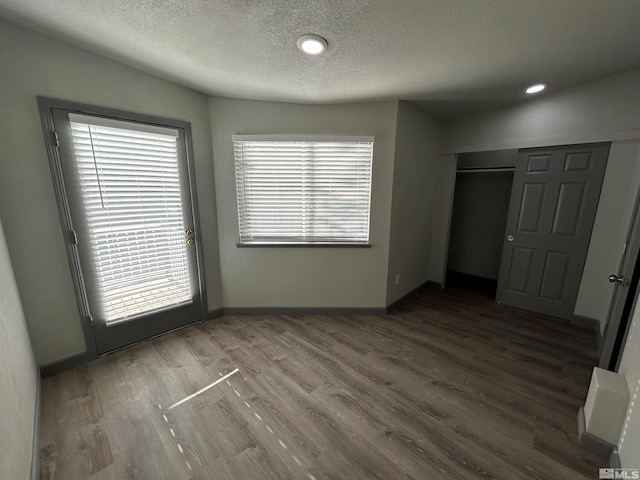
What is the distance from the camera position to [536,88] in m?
2.43

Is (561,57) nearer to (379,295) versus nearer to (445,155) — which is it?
(445,155)

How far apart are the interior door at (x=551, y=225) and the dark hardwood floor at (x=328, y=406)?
1.63 ft

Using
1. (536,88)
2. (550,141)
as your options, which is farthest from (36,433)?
(550,141)

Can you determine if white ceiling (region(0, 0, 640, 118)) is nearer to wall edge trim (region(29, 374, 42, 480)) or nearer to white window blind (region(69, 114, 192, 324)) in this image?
white window blind (region(69, 114, 192, 324))

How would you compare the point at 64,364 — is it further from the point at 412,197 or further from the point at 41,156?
the point at 412,197

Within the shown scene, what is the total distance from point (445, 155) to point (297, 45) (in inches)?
109

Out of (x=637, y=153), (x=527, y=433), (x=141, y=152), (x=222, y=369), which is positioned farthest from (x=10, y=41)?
(x=637, y=153)

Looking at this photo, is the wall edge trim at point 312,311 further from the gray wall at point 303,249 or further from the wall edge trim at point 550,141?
the wall edge trim at point 550,141

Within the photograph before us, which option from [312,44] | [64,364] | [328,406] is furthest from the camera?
[64,364]

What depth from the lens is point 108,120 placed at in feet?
6.44

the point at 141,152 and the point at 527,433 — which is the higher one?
the point at 141,152

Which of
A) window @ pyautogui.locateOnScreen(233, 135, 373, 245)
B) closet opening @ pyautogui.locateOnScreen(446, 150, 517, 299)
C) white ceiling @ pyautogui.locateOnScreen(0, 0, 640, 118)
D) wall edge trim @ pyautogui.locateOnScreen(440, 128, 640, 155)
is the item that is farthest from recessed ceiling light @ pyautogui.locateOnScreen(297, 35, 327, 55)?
closet opening @ pyautogui.locateOnScreen(446, 150, 517, 299)

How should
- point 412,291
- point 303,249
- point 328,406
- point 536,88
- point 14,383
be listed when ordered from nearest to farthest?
point 14,383 → point 328,406 → point 536,88 → point 303,249 → point 412,291

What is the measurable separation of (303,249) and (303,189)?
68 centimetres
